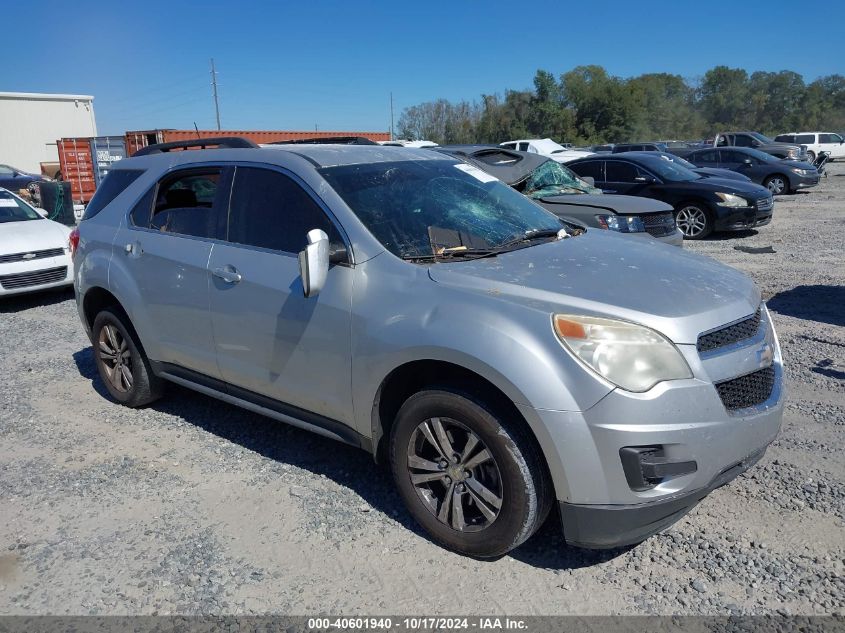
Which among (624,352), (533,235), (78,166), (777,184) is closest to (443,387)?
(624,352)

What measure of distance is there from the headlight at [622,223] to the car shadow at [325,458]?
4.84 m

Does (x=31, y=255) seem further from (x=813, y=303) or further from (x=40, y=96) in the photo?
(x=40, y=96)

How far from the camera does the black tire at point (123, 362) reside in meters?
4.86

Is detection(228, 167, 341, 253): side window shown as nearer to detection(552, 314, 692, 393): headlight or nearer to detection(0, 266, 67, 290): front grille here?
detection(552, 314, 692, 393): headlight

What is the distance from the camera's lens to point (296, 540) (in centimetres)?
334

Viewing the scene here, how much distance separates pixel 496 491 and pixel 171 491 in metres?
1.97

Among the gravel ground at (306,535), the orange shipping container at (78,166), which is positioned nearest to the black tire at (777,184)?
the gravel ground at (306,535)

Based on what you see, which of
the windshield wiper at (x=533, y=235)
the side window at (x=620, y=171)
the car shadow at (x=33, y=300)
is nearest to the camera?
the windshield wiper at (x=533, y=235)

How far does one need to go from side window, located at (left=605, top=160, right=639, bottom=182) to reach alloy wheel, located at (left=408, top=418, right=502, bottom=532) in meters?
10.8

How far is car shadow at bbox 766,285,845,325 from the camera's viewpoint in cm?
679

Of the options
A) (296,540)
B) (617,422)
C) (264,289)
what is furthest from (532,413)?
(264,289)

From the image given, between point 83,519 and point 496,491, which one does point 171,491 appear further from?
point 496,491

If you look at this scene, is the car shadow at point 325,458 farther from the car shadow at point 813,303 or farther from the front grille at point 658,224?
the front grille at point 658,224

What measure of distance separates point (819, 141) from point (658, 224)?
30.9 meters
